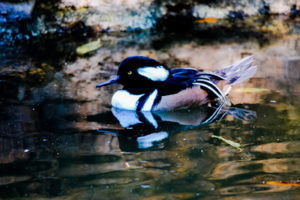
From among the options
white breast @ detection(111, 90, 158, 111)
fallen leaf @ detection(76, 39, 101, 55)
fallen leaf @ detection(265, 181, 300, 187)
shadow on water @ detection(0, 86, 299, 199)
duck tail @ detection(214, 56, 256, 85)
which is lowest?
fallen leaf @ detection(265, 181, 300, 187)

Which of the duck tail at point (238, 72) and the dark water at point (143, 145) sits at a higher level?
the duck tail at point (238, 72)

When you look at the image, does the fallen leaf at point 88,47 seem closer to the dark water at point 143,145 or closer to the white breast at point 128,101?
the dark water at point 143,145

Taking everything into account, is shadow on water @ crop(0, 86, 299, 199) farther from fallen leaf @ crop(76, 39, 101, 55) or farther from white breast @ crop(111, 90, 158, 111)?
fallen leaf @ crop(76, 39, 101, 55)

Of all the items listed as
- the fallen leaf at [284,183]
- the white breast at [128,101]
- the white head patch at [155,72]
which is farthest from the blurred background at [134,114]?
the white head patch at [155,72]

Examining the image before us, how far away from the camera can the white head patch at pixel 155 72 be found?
6.52 m

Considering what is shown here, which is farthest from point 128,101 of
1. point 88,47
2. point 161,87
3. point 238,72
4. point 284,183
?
point 88,47

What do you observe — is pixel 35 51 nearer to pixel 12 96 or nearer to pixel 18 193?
pixel 12 96

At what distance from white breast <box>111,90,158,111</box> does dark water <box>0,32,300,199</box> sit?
14cm

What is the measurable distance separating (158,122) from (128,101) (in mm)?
686

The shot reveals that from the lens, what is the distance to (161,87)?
6527 mm

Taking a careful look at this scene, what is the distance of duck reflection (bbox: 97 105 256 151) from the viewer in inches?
211

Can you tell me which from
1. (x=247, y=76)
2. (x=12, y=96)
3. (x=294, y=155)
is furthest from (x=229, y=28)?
(x=294, y=155)

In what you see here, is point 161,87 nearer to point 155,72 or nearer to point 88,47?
point 155,72

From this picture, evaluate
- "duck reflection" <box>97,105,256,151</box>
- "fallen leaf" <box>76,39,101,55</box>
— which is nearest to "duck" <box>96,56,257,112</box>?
"duck reflection" <box>97,105,256,151</box>
